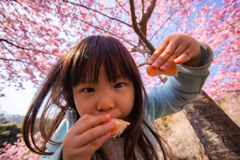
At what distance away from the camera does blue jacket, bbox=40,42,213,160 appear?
1144 mm

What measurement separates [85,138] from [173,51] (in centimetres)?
102

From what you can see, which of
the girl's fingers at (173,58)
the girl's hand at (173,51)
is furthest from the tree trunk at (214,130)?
the girl's fingers at (173,58)

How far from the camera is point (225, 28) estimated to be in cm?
514

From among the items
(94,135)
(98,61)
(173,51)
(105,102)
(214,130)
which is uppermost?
(98,61)

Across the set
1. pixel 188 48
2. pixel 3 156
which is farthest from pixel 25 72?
pixel 188 48

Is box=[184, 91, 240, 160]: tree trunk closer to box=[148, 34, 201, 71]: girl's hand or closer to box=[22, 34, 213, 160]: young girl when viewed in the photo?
box=[22, 34, 213, 160]: young girl

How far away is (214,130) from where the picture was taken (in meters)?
1.56

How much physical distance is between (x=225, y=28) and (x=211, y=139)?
650 centimetres

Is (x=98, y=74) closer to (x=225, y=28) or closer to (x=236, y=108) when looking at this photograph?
(x=225, y=28)

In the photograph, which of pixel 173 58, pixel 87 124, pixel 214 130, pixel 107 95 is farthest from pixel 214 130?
pixel 87 124

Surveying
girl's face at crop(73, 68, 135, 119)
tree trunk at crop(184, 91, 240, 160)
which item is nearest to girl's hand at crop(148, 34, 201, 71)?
girl's face at crop(73, 68, 135, 119)

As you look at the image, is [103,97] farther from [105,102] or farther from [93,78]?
[93,78]

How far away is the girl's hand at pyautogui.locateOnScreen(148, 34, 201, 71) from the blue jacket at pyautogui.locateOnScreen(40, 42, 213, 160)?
0.26 meters

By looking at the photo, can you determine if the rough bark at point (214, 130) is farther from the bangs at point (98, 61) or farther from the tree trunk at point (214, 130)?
the bangs at point (98, 61)
